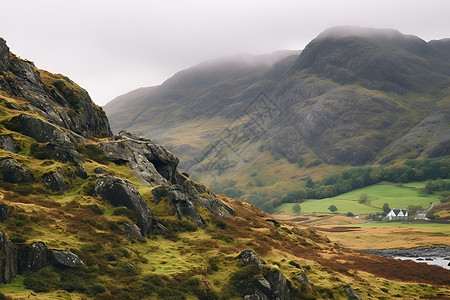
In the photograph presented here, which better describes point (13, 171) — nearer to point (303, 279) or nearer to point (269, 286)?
point (269, 286)

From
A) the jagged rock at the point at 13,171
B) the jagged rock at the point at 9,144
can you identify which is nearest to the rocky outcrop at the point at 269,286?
the jagged rock at the point at 13,171

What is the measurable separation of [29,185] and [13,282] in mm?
16573

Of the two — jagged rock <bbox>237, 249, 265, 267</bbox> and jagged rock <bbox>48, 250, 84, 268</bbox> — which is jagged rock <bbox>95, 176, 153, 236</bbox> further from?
jagged rock <bbox>48, 250, 84, 268</bbox>

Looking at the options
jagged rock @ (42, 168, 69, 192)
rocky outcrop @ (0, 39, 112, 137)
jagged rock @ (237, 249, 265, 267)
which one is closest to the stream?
jagged rock @ (237, 249, 265, 267)

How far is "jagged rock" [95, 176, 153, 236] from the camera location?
44.5 m

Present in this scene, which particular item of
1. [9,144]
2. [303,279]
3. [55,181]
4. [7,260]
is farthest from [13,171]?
[303,279]

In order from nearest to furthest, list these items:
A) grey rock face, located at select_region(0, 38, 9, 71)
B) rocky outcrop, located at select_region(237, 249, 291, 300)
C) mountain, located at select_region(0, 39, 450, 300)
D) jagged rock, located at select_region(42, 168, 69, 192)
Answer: mountain, located at select_region(0, 39, 450, 300) < rocky outcrop, located at select_region(237, 249, 291, 300) < jagged rock, located at select_region(42, 168, 69, 192) < grey rock face, located at select_region(0, 38, 9, 71)

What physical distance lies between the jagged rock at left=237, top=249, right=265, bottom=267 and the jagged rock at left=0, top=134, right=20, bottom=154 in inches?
1159

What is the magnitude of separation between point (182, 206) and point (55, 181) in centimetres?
1612

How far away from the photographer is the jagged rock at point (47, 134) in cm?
4953

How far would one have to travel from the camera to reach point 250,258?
130 ft

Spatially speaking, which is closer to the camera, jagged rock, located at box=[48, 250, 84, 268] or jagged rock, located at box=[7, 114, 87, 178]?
jagged rock, located at box=[48, 250, 84, 268]

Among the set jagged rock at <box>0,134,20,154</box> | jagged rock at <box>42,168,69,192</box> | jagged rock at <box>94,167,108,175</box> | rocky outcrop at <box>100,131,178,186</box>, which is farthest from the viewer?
rocky outcrop at <box>100,131,178,186</box>

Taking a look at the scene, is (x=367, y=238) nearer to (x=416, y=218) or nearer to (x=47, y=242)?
(x=416, y=218)
